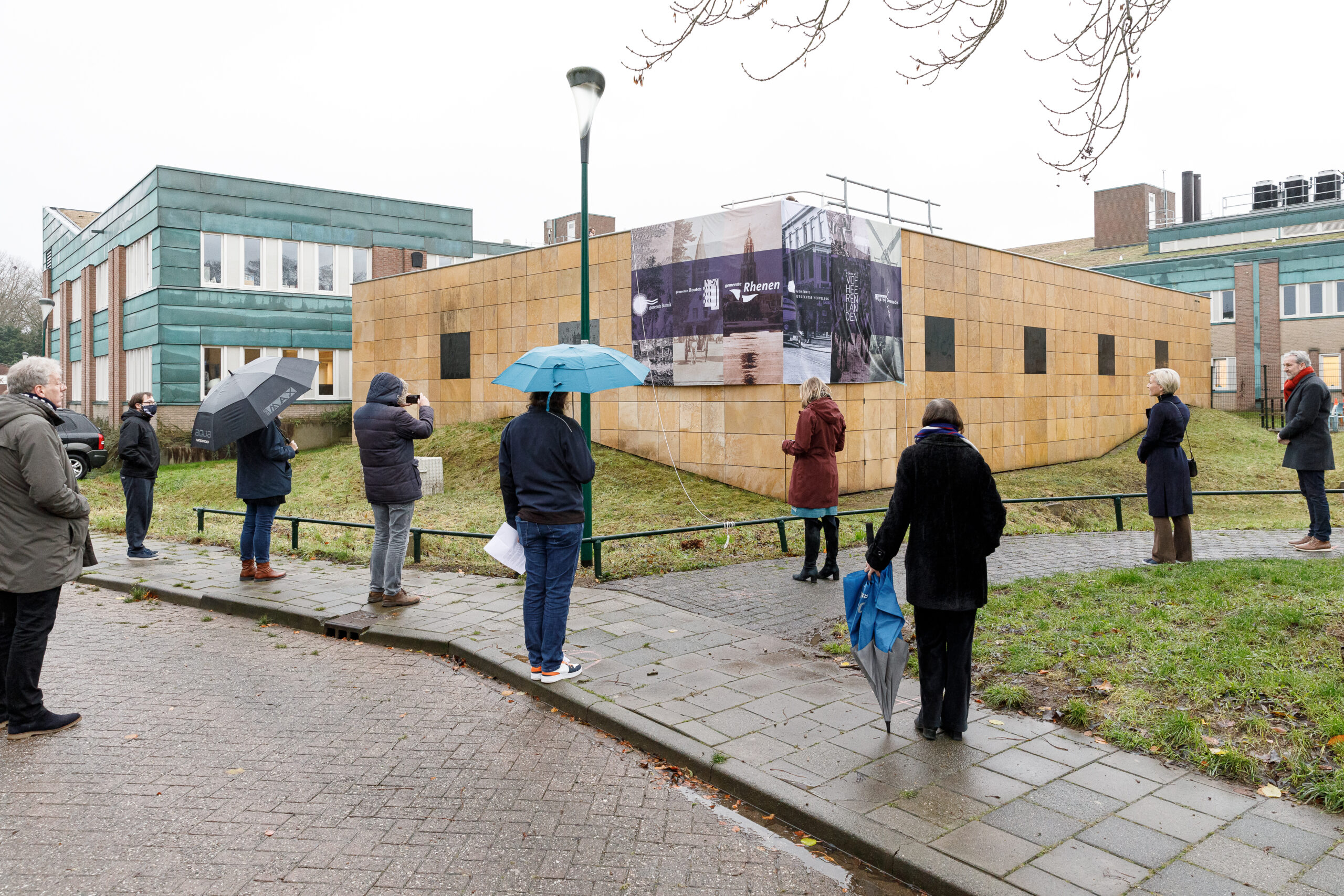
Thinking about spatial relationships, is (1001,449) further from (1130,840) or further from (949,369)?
(1130,840)

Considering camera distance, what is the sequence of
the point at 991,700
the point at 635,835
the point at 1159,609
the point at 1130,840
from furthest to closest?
the point at 1159,609 < the point at 991,700 < the point at 635,835 < the point at 1130,840

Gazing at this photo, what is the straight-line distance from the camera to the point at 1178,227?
43.4m

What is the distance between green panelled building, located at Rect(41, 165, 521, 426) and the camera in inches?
1105

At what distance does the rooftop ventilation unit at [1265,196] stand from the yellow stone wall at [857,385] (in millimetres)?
25384

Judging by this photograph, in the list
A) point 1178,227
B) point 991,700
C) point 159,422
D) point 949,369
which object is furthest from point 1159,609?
point 1178,227

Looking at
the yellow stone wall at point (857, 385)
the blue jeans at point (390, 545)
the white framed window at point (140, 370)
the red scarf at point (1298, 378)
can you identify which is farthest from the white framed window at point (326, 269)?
the red scarf at point (1298, 378)

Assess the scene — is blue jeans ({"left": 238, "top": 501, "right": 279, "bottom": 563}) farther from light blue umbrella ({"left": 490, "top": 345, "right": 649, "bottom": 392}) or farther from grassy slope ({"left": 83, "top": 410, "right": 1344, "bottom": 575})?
light blue umbrella ({"left": 490, "top": 345, "right": 649, "bottom": 392})

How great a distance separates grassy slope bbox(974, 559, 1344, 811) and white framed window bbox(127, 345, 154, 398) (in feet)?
95.5

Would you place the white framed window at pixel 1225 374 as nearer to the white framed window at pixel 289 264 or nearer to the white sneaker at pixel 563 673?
the white framed window at pixel 289 264

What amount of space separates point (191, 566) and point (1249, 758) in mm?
9900

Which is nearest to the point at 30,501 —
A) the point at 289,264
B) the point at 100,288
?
the point at 289,264

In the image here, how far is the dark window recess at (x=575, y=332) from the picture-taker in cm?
1706

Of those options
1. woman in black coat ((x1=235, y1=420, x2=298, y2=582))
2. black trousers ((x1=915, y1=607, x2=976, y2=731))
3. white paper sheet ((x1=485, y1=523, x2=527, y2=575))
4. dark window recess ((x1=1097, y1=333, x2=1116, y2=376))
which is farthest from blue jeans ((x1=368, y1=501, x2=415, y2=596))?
dark window recess ((x1=1097, y1=333, x2=1116, y2=376))

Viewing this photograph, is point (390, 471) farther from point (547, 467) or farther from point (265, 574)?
point (265, 574)
